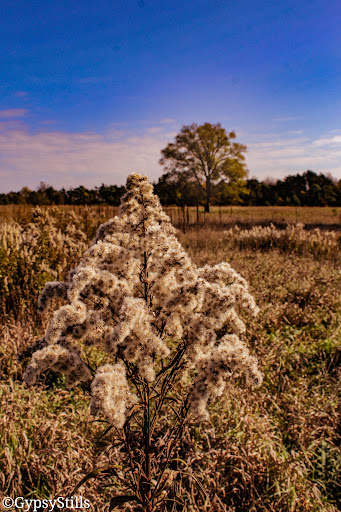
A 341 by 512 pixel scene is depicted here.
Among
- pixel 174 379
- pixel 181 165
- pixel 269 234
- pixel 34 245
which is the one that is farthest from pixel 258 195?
pixel 174 379

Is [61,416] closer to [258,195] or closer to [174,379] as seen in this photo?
[174,379]

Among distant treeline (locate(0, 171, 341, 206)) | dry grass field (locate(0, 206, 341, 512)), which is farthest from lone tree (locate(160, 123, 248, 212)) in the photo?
dry grass field (locate(0, 206, 341, 512))

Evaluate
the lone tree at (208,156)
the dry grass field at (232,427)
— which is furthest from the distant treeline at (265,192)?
the dry grass field at (232,427)

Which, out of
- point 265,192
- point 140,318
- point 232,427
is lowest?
point 232,427

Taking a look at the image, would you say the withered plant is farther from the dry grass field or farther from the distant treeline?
the distant treeline

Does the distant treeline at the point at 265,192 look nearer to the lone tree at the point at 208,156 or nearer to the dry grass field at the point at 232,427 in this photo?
the lone tree at the point at 208,156

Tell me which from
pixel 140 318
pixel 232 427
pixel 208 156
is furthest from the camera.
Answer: pixel 208 156

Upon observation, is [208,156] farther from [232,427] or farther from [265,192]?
[232,427]

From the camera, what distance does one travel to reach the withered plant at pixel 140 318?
132 cm

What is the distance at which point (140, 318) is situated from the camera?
132 centimetres

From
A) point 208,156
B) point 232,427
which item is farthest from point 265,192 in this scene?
point 232,427

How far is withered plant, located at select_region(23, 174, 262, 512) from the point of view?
1.32 metres

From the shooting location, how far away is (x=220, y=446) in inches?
118

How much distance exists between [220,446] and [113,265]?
2.33 meters
